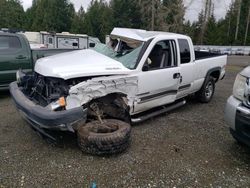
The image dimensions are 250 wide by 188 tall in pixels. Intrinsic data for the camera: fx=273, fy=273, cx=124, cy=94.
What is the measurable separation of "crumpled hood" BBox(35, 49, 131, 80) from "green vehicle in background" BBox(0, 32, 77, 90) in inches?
105

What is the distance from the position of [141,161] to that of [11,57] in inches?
186

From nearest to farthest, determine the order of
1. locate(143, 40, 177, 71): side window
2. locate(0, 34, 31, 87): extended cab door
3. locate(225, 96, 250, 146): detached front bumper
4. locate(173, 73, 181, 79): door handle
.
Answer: locate(225, 96, 250, 146): detached front bumper < locate(143, 40, 177, 71): side window < locate(173, 73, 181, 79): door handle < locate(0, 34, 31, 87): extended cab door

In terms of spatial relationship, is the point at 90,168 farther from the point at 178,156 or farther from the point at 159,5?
the point at 159,5

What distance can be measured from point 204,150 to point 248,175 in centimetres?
79

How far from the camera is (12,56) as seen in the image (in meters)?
6.90

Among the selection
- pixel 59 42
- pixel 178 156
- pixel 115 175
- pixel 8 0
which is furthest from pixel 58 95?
pixel 8 0

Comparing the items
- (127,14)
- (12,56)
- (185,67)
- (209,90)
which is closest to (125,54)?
(185,67)

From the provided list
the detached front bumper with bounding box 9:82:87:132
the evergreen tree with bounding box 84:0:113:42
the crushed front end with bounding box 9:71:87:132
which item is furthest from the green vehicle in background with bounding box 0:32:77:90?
the evergreen tree with bounding box 84:0:113:42

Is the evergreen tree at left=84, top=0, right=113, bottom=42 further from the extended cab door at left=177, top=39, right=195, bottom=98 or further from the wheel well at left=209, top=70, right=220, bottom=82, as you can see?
the extended cab door at left=177, top=39, right=195, bottom=98

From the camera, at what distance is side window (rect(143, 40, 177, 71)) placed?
5.30 m

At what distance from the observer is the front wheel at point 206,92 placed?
6900 millimetres

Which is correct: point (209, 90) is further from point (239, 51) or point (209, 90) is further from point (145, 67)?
point (239, 51)

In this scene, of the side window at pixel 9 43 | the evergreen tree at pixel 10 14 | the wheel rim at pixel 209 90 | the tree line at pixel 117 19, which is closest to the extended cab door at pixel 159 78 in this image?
the wheel rim at pixel 209 90

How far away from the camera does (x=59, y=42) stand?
61.6ft
